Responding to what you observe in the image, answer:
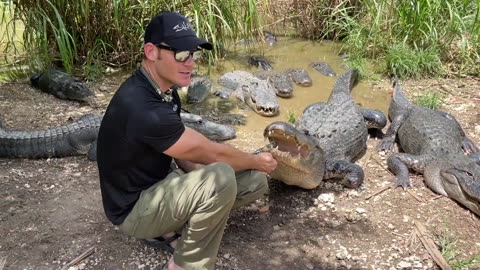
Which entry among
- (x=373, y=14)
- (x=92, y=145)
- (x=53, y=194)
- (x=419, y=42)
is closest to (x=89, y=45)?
(x=92, y=145)

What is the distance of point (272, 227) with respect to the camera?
11.8 feet

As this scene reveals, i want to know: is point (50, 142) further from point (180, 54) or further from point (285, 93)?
point (285, 93)

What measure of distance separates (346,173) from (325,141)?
56cm

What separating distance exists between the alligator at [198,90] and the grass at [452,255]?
361 cm

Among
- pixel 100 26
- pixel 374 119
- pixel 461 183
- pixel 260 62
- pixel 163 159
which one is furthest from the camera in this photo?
pixel 260 62

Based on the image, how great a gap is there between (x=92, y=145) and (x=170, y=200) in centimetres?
226

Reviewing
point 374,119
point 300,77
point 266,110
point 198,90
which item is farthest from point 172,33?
point 300,77

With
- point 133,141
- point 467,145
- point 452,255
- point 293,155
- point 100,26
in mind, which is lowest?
point 467,145

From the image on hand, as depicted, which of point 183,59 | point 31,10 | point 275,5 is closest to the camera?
point 183,59

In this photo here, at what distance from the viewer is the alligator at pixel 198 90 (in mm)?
6324

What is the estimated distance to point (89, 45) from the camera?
21.2ft

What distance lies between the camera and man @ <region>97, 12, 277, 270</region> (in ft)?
8.48

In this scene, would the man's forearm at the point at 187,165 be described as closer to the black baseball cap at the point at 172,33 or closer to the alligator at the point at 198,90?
the black baseball cap at the point at 172,33

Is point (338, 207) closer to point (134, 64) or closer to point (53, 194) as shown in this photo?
point (53, 194)
